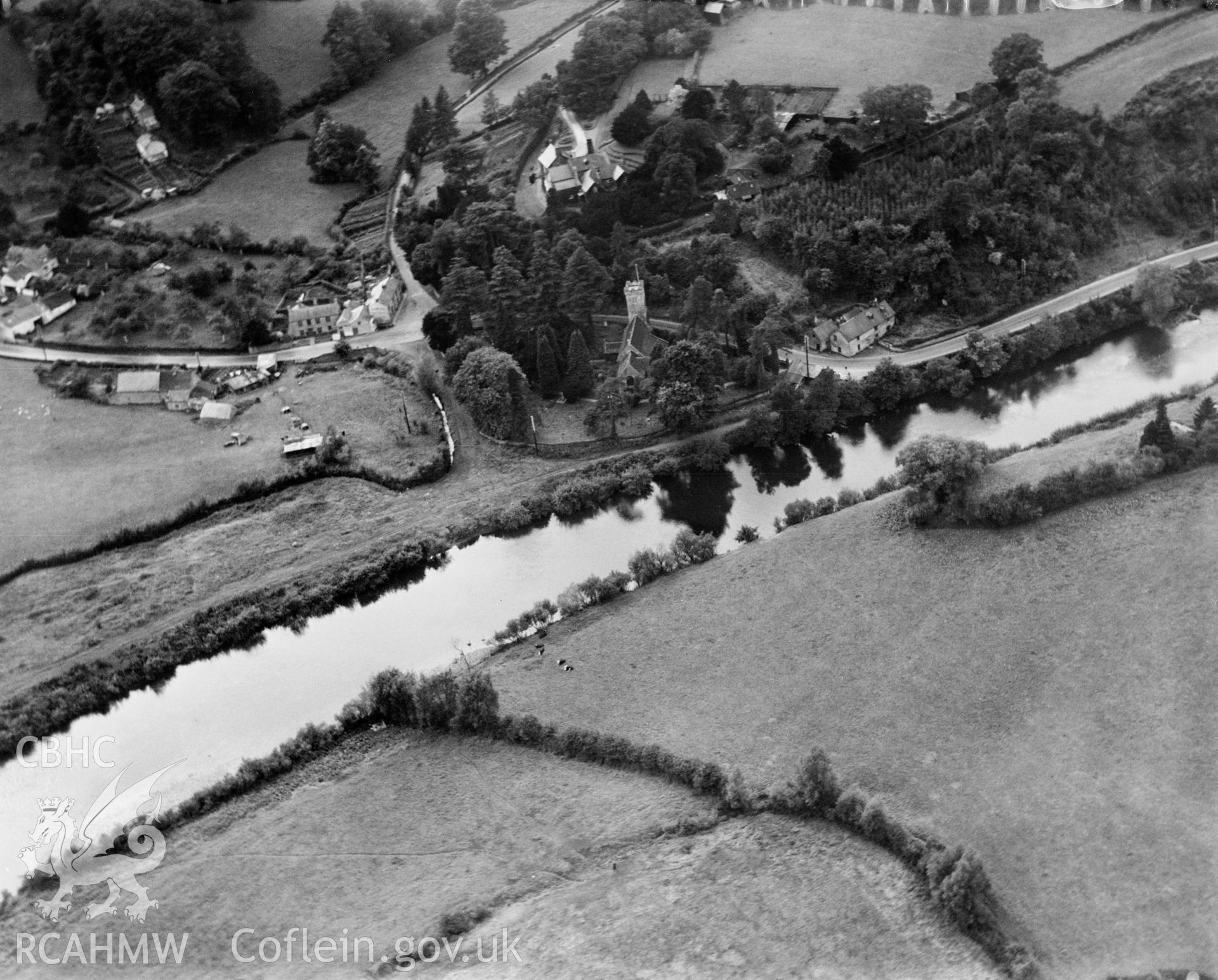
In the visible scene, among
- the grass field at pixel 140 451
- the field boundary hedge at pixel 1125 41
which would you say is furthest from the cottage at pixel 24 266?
the field boundary hedge at pixel 1125 41

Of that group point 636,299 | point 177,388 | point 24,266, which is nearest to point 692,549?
point 636,299

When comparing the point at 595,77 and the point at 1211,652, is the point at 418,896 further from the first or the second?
the point at 595,77

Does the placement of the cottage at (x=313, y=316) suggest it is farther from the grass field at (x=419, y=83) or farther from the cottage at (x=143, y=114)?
the cottage at (x=143, y=114)

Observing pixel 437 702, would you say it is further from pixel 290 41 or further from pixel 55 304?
pixel 290 41

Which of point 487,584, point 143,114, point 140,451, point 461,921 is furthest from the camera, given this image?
point 143,114

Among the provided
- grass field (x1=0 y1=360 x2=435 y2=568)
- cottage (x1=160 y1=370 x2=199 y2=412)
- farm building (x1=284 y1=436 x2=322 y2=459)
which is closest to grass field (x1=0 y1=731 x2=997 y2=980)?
grass field (x1=0 y1=360 x2=435 y2=568)

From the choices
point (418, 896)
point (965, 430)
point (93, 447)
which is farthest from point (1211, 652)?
point (93, 447)
